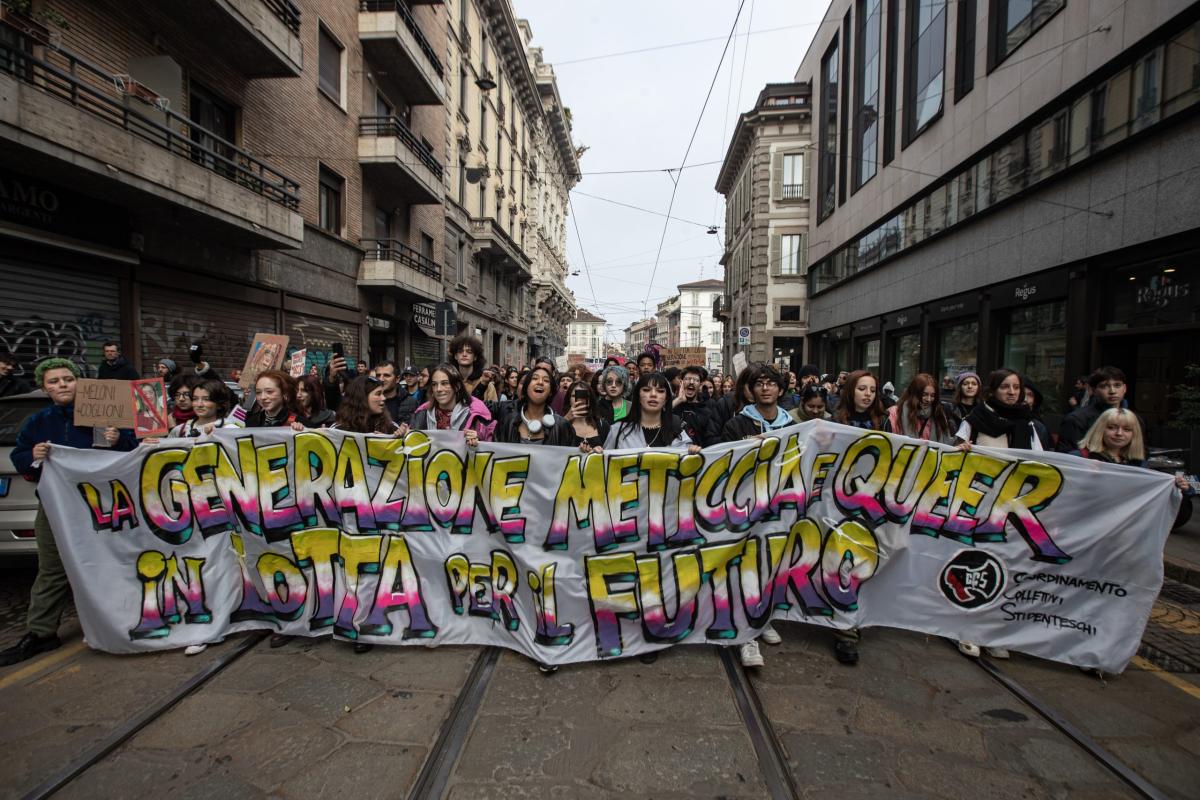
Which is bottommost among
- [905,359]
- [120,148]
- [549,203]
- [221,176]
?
[905,359]

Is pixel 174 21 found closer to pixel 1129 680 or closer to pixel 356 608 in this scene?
pixel 356 608

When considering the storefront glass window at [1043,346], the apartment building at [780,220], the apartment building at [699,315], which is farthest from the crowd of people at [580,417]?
the apartment building at [699,315]

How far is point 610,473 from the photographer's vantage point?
3611 mm

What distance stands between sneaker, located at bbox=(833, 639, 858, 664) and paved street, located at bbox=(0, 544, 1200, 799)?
2.6 inches

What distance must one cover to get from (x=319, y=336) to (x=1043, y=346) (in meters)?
16.6

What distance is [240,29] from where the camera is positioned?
990 cm

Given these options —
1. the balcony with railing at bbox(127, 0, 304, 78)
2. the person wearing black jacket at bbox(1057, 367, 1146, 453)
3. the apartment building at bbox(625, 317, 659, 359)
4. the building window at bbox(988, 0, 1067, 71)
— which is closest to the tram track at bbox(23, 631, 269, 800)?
the person wearing black jacket at bbox(1057, 367, 1146, 453)

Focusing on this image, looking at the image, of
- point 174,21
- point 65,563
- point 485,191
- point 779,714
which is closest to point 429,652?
point 779,714

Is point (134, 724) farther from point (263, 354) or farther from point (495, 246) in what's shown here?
point (495, 246)

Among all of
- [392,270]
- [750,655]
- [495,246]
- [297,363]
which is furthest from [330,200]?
[750,655]

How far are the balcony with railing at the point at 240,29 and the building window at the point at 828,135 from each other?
21.0 m

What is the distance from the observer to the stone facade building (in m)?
7.36

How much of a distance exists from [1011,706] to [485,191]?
28513mm

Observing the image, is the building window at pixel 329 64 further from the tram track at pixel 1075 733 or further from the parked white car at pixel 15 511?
the tram track at pixel 1075 733
